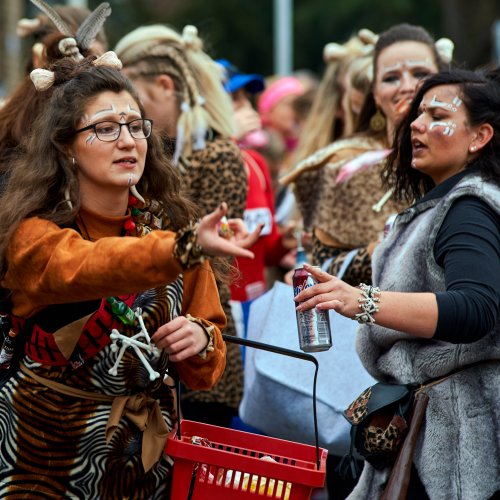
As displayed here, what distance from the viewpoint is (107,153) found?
3.42 meters

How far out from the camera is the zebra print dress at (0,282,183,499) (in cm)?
338

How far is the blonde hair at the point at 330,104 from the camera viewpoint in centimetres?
629

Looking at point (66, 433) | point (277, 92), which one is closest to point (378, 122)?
point (66, 433)

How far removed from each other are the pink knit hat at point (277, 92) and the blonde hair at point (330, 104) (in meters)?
3.94

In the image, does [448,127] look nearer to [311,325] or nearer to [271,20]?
[311,325]

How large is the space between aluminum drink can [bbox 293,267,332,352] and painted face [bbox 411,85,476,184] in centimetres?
76

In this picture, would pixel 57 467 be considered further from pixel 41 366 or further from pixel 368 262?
pixel 368 262

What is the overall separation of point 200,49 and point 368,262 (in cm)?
182

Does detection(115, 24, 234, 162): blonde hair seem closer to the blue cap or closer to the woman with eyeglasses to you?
the blue cap

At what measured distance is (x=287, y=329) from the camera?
487 cm

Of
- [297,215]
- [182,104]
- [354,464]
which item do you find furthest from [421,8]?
[354,464]

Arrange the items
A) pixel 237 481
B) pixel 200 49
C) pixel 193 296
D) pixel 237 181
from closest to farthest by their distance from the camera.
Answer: pixel 237 481
pixel 193 296
pixel 237 181
pixel 200 49

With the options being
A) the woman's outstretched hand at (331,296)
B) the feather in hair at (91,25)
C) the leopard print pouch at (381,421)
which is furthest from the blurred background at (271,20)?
the woman's outstretched hand at (331,296)

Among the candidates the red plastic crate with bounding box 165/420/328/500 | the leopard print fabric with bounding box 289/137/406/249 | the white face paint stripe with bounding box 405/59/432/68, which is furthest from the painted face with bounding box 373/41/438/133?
the red plastic crate with bounding box 165/420/328/500
